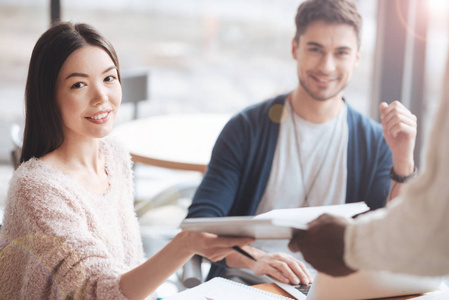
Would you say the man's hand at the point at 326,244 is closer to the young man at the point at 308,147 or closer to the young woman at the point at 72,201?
the young woman at the point at 72,201

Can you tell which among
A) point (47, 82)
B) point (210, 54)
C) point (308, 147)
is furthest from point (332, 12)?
point (210, 54)

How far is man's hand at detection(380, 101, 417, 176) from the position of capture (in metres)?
1.52

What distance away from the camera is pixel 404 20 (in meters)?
3.26

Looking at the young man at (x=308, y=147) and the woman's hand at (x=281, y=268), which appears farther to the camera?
the young man at (x=308, y=147)

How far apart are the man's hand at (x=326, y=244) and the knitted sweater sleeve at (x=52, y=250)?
39 centimetres

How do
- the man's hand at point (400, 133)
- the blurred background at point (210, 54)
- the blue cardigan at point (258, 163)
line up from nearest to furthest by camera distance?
the man's hand at point (400, 133), the blue cardigan at point (258, 163), the blurred background at point (210, 54)

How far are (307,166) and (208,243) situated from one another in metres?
0.81

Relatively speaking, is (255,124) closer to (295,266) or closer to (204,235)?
(295,266)

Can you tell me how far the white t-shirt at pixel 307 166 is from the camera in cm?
172

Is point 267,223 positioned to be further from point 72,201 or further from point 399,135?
Result: point 399,135

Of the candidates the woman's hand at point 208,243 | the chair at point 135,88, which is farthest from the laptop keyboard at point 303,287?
the chair at point 135,88

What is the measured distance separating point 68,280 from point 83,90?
39cm

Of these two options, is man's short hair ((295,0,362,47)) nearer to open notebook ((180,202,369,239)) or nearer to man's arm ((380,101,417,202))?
man's arm ((380,101,417,202))

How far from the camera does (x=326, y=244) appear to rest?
2.71 feet
